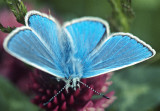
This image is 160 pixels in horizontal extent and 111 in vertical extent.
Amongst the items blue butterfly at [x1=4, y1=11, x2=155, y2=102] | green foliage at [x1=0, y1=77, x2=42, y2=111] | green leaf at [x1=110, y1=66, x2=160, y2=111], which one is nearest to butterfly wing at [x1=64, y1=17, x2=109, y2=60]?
blue butterfly at [x1=4, y1=11, x2=155, y2=102]

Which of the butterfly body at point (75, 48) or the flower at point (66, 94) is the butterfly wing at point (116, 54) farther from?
the flower at point (66, 94)

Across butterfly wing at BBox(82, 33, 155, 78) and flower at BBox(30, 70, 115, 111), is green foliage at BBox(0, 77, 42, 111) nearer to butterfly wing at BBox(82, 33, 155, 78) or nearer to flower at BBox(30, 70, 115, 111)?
flower at BBox(30, 70, 115, 111)

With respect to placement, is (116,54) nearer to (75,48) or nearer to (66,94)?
(75,48)

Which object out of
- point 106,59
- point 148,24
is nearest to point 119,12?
point 106,59

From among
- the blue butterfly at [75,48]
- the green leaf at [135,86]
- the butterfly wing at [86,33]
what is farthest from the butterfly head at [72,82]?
the green leaf at [135,86]

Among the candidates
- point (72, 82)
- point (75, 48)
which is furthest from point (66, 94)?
point (75, 48)

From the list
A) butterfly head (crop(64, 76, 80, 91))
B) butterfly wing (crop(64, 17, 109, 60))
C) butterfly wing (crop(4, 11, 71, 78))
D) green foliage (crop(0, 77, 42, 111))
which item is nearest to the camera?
butterfly wing (crop(4, 11, 71, 78))

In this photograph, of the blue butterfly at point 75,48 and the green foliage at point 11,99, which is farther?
the green foliage at point 11,99

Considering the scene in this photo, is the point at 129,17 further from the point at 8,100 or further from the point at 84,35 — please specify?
the point at 8,100
